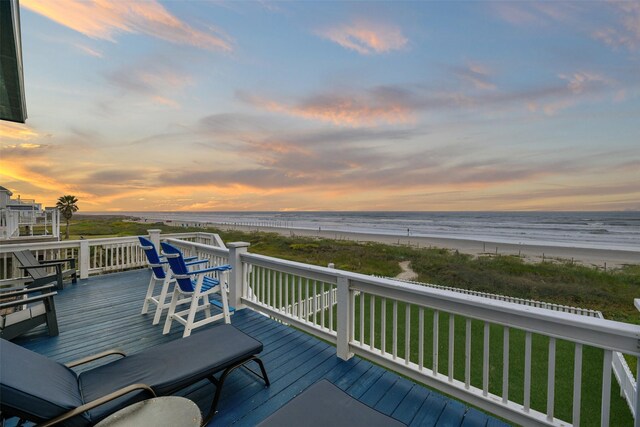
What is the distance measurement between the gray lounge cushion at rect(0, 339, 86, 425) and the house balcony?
918 millimetres

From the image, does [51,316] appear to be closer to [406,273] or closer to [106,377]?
[106,377]

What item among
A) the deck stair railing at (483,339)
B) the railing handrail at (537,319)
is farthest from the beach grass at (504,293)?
the railing handrail at (537,319)

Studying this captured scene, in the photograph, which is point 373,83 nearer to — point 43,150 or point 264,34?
point 264,34

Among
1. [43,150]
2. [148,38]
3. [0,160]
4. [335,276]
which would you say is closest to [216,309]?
[335,276]

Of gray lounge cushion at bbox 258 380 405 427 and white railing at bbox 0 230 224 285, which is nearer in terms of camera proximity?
gray lounge cushion at bbox 258 380 405 427

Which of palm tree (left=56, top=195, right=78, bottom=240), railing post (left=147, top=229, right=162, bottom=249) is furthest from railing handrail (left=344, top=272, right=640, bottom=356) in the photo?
palm tree (left=56, top=195, right=78, bottom=240)

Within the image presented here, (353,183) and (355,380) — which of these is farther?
(353,183)

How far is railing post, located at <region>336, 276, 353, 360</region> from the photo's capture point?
2.72 m

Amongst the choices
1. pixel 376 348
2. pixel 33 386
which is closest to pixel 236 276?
pixel 376 348

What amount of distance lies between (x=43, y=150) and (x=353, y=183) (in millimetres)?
20662

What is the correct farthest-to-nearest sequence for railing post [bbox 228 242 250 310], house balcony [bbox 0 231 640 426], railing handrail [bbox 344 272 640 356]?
railing post [bbox 228 242 250 310]
house balcony [bbox 0 231 640 426]
railing handrail [bbox 344 272 640 356]

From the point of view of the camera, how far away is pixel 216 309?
422cm

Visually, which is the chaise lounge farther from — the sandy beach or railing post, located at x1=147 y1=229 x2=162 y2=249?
the sandy beach

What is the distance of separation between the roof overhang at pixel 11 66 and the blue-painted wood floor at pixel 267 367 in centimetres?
314
